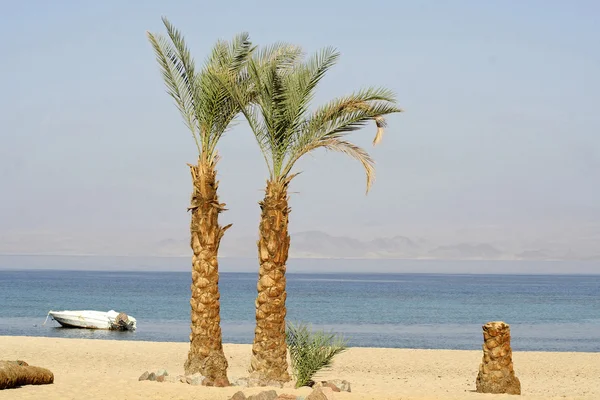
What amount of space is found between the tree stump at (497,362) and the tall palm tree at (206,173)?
19.1 ft

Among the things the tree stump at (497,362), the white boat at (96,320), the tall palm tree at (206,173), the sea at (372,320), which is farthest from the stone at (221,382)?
the white boat at (96,320)

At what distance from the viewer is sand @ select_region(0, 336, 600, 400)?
17.7m

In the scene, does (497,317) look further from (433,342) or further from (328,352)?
Answer: (328,352)

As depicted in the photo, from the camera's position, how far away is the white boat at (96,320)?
49875 millimetres

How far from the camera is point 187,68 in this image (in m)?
20.3

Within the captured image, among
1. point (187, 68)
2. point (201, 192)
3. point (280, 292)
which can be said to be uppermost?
point (187, 68)

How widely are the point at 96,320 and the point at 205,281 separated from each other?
107 ft

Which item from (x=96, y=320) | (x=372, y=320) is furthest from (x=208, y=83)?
(x=372, y=320)

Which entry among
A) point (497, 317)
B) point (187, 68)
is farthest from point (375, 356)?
point (497, 317)

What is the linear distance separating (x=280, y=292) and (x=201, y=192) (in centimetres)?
295

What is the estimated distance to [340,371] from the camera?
89.8 ft

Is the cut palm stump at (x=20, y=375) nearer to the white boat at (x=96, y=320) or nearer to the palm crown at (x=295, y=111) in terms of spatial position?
the palm crown at (x=295, y=111)

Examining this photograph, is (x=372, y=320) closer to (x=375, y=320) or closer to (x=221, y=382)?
(x=375, y=320)

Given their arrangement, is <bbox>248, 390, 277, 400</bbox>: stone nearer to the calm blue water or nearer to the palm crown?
the palm crown
